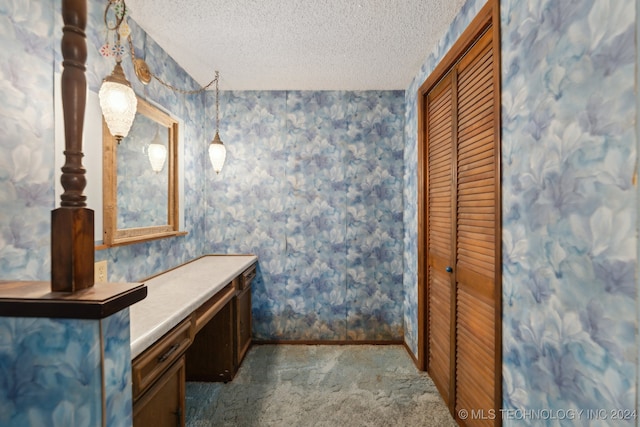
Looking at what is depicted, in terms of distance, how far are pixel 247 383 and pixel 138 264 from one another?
1.21 metres

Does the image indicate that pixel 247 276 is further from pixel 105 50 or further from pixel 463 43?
pixel 463 43

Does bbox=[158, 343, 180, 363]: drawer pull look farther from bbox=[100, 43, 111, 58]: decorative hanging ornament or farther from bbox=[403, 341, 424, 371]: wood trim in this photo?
bbox=[403, 341, 424, 371]: wood trim

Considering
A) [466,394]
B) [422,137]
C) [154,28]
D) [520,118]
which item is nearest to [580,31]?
[520,118]

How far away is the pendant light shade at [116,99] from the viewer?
1.34 metres

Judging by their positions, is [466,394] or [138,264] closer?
[466,394]

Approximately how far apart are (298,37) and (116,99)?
1.27 meters

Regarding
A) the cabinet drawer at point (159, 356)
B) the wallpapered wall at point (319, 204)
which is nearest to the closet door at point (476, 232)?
the wallpapered wall at point (319, 204)

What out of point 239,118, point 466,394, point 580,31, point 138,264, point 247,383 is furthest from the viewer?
point 239,118

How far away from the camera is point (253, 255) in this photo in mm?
3027

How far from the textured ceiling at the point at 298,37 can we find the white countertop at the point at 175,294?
1655mm

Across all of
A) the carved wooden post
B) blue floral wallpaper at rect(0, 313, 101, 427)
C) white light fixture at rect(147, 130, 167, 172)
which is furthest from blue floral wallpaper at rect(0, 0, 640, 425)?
white light fixture at rect(147, 130, 167, 172)

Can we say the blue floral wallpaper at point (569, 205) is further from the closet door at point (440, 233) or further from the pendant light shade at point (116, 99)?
the pendant light shade at point (116, 99)

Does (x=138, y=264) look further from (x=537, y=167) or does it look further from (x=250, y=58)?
(x=537, y=167)

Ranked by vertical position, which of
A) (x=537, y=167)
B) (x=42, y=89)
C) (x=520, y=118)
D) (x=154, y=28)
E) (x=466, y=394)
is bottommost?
(x=466, y=394)
